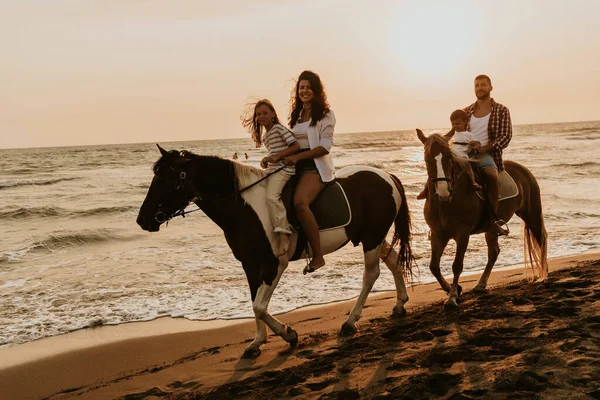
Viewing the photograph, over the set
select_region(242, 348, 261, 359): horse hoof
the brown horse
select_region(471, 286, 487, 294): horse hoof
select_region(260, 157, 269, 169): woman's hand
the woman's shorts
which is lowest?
select_region(471, 286, 487, 294): horse hoof

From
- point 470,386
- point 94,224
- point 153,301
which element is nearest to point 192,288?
point 153,301

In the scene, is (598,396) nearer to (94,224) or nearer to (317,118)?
(317,118)

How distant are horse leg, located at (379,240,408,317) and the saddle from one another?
915 mm

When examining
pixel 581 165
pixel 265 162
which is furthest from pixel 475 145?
pixel 581 165

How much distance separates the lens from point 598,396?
11.0ft

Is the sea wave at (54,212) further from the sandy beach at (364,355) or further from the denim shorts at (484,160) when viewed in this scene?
the denim shorts at (484,160)

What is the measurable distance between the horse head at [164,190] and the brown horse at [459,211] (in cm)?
265

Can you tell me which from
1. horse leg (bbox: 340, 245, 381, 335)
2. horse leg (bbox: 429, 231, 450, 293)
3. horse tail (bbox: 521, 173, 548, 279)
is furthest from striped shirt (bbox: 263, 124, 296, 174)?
horse tail (bbox: 521, 173, 548, 279)

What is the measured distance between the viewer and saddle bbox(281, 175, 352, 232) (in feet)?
18.3

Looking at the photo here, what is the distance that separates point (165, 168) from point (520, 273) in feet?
19.6

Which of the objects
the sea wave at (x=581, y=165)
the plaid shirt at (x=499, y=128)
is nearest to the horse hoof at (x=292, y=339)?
the plaid shirt at (x=499, y=128)

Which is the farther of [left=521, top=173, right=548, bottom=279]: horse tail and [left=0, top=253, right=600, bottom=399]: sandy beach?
[left=521, top=173, right=548, bottom=279]: horse tail

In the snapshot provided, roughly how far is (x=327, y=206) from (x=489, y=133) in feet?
8.59

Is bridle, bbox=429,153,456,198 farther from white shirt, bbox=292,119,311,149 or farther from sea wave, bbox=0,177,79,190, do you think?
sea wave, bbox=0,177,79,190
